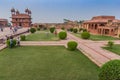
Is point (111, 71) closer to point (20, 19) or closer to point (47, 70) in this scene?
point (47, 70)

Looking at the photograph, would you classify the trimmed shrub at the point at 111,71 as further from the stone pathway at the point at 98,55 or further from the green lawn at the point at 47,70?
the stone pathway at the point at 98,55

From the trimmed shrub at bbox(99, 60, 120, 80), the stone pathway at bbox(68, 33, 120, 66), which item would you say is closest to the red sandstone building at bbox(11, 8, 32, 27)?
the stone pathway at bbox(68, 33, 120, 66)

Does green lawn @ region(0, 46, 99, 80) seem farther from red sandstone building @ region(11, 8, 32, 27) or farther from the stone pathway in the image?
red sandstone building @ region(11, 8, 32, 27)

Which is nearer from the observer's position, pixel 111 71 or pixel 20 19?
pixel 111 71


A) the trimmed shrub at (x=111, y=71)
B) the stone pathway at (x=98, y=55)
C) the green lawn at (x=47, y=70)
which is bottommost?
the green lawn at (x=47, y=70)

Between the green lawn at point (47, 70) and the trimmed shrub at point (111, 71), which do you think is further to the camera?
the green lawn at point (47, 70)

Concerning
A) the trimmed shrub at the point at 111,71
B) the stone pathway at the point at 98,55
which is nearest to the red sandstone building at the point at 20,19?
the stone pathway at the point at 98,55

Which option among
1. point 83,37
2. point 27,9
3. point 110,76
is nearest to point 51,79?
point 110,76

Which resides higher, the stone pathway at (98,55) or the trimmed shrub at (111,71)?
the trimmed shrub at (111,71)

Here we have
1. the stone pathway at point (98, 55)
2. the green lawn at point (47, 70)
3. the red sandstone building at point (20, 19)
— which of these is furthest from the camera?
the red sandstone building at point (20, 19)

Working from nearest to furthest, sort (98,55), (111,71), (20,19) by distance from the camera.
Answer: (111,71) → (98,55) → (20,19)

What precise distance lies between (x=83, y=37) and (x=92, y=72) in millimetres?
15945

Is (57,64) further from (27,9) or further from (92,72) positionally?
(27,9)

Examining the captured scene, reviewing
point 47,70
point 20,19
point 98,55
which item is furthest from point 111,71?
point 20,19
